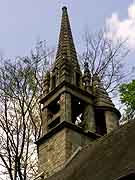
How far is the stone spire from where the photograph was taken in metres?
16.6

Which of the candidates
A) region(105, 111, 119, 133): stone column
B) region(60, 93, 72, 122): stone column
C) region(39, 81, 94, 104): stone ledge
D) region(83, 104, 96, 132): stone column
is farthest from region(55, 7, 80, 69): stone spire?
region(105, 111, 119, 133): stone column

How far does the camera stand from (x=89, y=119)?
14328mm

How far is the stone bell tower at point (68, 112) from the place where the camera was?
13.1m

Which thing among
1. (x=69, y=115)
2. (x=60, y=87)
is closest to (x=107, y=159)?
(x=69, y=115)

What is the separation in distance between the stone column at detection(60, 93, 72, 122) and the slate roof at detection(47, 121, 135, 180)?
1.99 meters

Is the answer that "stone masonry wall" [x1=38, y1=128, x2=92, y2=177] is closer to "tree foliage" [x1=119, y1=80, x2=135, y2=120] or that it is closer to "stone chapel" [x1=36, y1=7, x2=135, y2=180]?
"stone chapel" [x1=36, y1=7, x2=135, y2=180]

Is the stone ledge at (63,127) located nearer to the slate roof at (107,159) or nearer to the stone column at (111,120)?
the stone column at (111,120)

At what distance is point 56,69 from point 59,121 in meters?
2.73

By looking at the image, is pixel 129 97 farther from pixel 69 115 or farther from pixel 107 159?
pixel 107 159

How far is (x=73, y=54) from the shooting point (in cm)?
1719

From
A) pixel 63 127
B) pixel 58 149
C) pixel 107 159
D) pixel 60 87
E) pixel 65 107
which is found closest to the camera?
pixel 107 159

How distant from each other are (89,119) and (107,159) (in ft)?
16.6

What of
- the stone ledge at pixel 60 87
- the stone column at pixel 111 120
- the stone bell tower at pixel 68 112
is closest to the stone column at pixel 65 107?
the stone bell tower at pixel 68 112

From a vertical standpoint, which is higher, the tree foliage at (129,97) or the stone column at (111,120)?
the tree foliage at (129,97)
